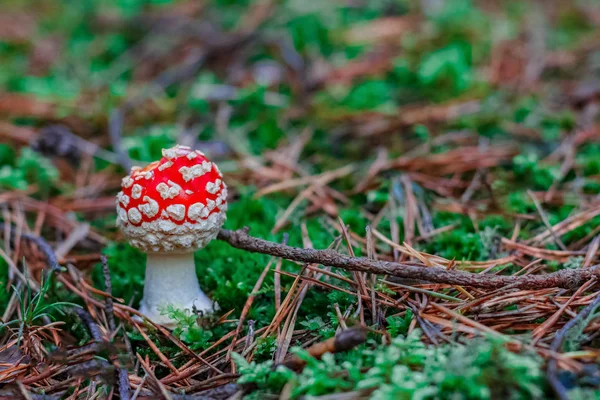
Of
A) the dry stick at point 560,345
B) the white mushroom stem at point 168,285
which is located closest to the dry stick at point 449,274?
the dry stick at point 560,345

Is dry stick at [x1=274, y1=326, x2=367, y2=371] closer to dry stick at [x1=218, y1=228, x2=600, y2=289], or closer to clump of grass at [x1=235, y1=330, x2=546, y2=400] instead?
clump of grass at [x1=235, y1=330, x2=546, y2=400]

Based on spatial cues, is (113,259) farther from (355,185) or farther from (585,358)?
(585,358)

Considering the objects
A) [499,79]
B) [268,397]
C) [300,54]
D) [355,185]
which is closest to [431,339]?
[268,397]

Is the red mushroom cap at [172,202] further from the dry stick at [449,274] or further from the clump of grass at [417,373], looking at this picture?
the clump of grass at [417,373]

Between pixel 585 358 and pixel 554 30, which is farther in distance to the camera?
pixel 554 30

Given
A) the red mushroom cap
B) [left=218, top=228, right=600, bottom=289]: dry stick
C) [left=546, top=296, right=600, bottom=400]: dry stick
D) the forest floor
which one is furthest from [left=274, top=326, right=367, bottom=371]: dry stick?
the red mushroom cap

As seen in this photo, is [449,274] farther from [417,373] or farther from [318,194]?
[318,194]

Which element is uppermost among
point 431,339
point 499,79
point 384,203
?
point 499,79
